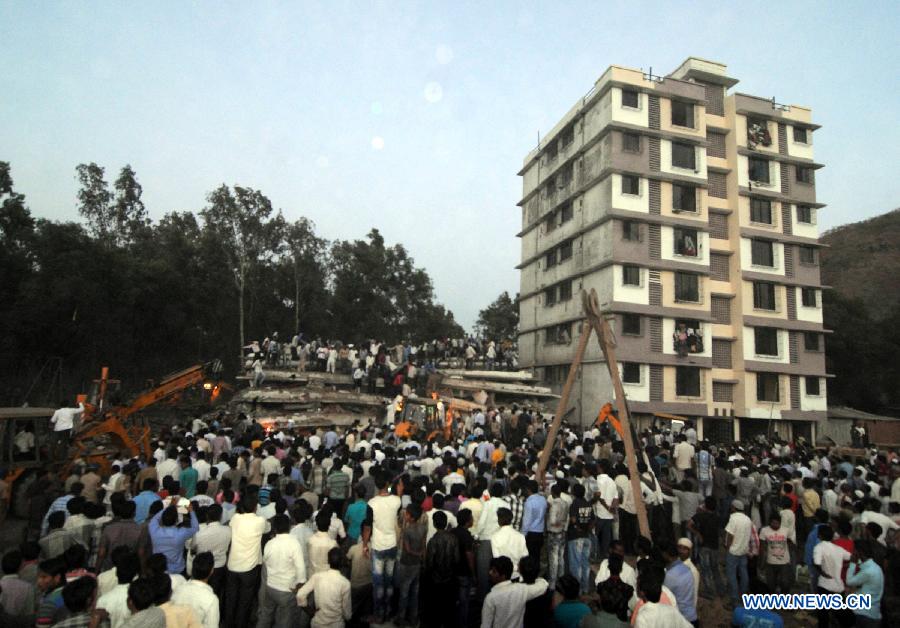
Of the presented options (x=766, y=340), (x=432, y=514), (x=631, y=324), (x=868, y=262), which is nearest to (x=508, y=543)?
(x=432, y=514)

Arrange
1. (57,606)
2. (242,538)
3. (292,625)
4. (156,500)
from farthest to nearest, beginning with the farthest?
(156,500) < (242,538) < (292,625) < (57,606)

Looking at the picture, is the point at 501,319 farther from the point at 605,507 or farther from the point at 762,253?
the point at 605,507

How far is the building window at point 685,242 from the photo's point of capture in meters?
32.9

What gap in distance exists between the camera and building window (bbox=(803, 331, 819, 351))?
35.2 metres

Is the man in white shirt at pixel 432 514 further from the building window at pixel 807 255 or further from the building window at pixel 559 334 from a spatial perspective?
the building window at pixel 807 255

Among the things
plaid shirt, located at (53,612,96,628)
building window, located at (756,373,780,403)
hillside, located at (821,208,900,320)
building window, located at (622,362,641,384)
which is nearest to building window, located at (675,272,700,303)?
building window, located at (622,362,641,384)

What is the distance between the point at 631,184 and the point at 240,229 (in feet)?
85.3

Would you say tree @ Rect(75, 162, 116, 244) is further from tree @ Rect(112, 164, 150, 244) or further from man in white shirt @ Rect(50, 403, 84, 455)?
man in white shirt @ Rect(50, 403, 84, 455)

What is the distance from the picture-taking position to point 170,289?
32.8 metres

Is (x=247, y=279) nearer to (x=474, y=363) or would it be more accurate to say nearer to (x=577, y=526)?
(x=474, y=363)

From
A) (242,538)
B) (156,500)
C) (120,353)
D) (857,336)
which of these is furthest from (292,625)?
(857,336)

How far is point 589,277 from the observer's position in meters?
33.8

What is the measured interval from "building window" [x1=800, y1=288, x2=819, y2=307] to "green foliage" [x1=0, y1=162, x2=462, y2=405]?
1057 inches

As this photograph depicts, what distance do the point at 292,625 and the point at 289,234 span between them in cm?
3834
